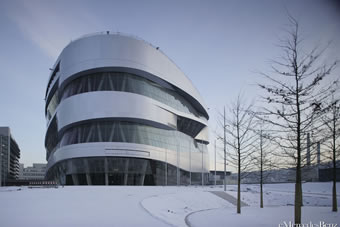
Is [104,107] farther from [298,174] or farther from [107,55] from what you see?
[298,174]

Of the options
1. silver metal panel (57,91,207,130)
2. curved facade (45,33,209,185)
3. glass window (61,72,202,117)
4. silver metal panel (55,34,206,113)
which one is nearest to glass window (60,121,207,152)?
curved facade (45,33,209,185)

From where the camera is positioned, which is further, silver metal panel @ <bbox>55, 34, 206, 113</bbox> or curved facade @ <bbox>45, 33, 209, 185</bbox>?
silver metal panel @ <bbox>55, 34, 206, 113</bbox>

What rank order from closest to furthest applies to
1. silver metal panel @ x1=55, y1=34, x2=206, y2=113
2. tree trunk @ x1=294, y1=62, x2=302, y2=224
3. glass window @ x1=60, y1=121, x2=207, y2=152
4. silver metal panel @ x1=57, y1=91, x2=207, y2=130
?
tree trunk @ x1=294, y1=62, x2=302, y2=224 → silver metal panel @ x1=57, y1=91, x2=207, y2=130 → glass window @ x1=60, y1=121, x2=207, y2=152 → silver metal panel @ x1=55, y1=34, x2=206, y2=113

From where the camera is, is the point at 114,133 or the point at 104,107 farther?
the point at 114,133

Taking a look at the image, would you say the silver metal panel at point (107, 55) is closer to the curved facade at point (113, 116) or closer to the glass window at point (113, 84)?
the curved facade at point (113, 116)

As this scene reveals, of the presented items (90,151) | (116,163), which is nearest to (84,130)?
(90,151)

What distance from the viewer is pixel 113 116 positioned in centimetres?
5112

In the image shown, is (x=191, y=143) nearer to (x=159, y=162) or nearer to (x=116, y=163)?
(x=159, y=162)

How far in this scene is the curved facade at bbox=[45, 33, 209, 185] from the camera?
168ft

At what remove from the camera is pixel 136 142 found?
52.8m

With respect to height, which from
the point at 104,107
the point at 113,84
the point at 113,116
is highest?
the point at 113,84

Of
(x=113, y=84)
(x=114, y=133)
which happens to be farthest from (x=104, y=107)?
(x=114, y=133)

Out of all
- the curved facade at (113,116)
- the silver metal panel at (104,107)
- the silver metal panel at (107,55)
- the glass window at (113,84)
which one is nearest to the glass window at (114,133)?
the curved facade at (113,116)

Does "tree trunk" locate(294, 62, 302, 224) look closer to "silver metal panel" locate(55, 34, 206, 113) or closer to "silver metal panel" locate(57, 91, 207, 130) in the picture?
"silver metal panel" locate(57, 91, 207, 130)
